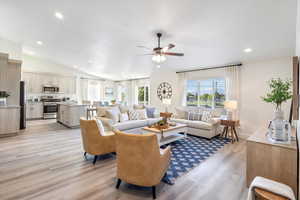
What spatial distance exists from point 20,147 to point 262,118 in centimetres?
704

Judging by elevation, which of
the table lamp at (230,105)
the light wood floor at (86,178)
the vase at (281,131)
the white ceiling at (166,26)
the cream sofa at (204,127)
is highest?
the white ceiling at (166,26)

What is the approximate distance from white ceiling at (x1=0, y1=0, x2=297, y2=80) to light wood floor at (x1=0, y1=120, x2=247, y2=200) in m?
2.85

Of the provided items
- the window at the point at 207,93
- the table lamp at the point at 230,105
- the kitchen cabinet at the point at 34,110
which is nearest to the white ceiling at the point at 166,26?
the window at the point at 207,93

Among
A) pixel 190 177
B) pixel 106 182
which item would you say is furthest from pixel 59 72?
pixel 190 177

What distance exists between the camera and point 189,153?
11.2ft

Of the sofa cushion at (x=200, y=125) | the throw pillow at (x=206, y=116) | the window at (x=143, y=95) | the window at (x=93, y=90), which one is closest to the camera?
the sofa cushion at (x=200, y=125)

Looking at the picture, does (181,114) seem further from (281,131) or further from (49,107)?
(49,107)

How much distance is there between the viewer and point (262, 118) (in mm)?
4578

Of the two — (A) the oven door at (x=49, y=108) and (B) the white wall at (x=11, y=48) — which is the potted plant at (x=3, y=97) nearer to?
(B) the white wall at (x=11, y=48)

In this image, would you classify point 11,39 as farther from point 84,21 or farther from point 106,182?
point 106,182

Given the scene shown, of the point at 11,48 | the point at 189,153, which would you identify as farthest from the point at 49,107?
the point at 189,153

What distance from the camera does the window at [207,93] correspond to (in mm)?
5590

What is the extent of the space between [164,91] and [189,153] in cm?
439

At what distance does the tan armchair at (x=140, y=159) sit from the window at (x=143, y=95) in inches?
290
